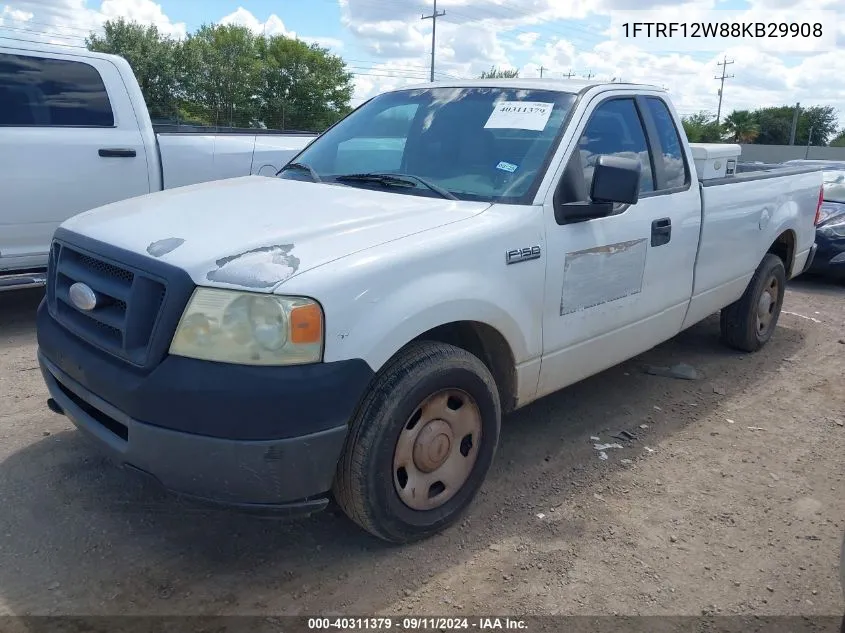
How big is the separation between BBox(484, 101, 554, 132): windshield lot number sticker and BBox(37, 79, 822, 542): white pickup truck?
0.05 ft

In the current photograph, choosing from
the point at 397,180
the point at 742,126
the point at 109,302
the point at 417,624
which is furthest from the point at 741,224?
the point at 742,126

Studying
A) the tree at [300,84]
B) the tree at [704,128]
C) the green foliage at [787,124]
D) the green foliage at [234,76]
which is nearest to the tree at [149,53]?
the green foliage at [234,76]

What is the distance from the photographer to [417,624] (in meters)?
2.66

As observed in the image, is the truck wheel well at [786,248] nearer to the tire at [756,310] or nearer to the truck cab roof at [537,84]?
the tire at [756,310]

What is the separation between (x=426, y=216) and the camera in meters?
3.13

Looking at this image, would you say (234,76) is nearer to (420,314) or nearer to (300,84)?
(300,84)

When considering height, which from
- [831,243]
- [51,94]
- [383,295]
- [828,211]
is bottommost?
[831,243]

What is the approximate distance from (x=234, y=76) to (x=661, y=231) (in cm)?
4585

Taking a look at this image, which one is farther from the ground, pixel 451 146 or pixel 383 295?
pixel 451 146

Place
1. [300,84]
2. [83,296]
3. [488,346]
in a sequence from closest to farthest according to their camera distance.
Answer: [83,296]
[488,346]
[300,84]

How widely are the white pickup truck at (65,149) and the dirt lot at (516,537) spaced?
1558 mm

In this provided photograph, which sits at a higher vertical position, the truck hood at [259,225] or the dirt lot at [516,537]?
the truck hood at [259,225]

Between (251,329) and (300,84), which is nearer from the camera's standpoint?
(251,329)

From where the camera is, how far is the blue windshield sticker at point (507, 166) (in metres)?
3.52
